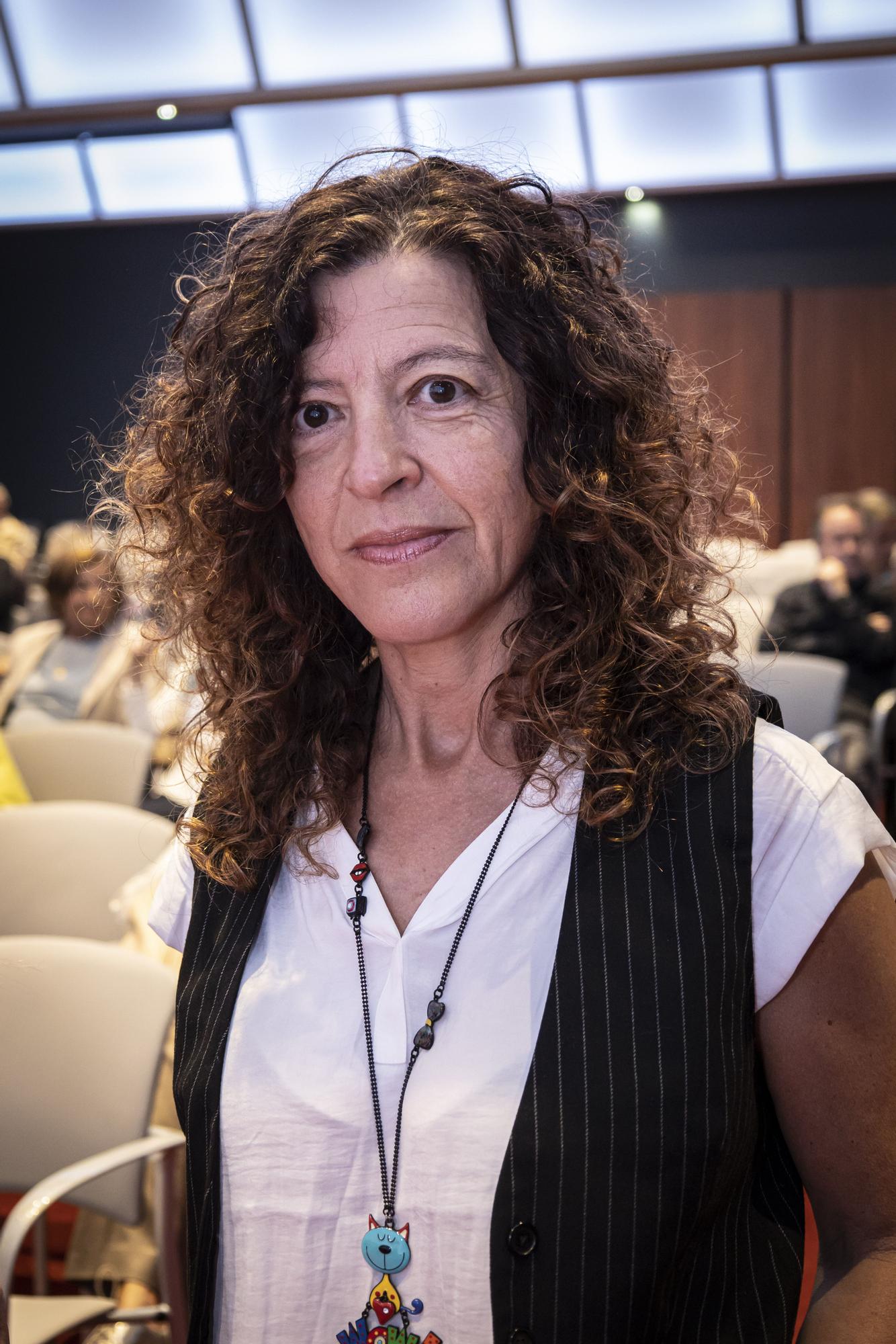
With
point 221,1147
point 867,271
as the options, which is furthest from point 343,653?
point 867,271

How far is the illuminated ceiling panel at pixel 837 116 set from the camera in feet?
28.1

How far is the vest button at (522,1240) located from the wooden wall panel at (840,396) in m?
11.1

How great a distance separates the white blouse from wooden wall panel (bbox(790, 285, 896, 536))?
10.9 m

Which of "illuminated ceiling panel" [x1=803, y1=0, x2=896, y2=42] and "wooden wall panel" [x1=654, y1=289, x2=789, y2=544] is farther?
"wooden wall panel" [x1=654, y1=289, x2=789, y2=544]

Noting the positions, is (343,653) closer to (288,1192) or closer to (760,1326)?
(288,1192)

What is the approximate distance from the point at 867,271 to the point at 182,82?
646 centimetres

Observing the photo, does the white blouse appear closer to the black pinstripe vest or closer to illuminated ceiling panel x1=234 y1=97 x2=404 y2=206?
the black pinstripe vest

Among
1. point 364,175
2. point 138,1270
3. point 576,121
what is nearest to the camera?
point 364,175

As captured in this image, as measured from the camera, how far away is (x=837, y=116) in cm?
916

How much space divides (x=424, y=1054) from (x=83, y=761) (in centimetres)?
306

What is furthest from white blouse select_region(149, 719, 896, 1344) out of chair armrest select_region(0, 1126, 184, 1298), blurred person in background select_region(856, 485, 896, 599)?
blurred person in background select_region(856, 485, 896, 599)

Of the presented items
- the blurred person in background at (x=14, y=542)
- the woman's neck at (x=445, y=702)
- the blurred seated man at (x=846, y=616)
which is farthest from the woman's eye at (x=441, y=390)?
the blurred person in background at (x=14, y=542)

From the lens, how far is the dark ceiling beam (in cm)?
773

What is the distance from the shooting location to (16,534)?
26.1ft
